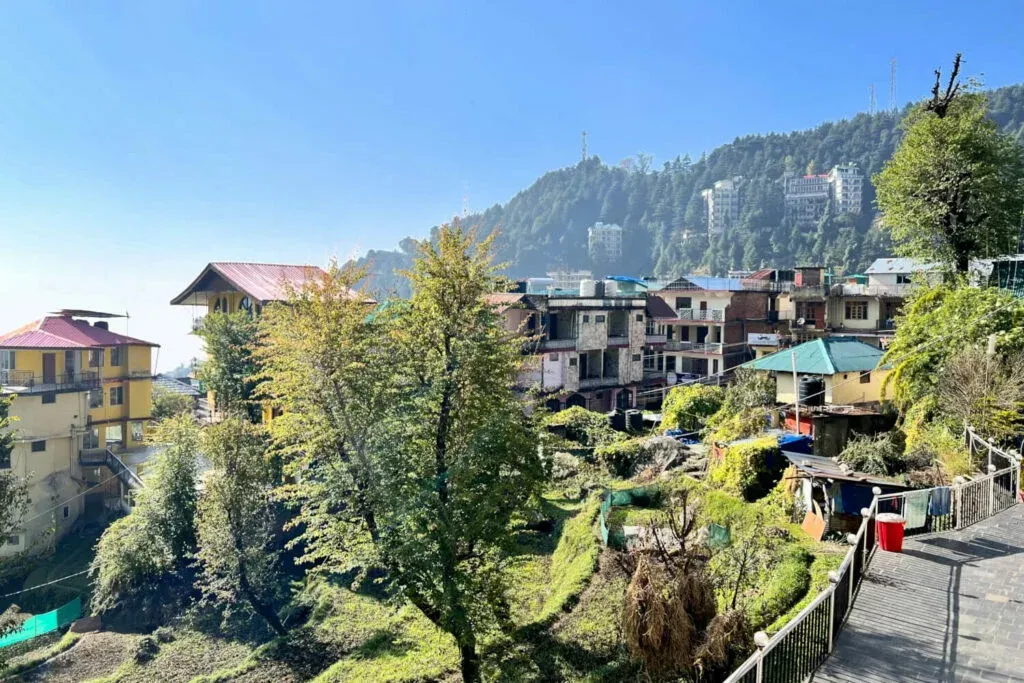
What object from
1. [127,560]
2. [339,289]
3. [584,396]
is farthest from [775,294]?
[127,560]

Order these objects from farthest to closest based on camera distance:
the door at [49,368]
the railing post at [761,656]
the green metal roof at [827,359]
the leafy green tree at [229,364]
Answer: the door at [49,368] < the leafy green tree at [229,364] < the green metal roof at [827,359] < the railing post at [761,656]

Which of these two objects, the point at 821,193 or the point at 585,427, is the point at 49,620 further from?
the point at 821,193

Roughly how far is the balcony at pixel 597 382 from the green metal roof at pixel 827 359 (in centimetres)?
1047

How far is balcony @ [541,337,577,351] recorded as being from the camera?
119 feet

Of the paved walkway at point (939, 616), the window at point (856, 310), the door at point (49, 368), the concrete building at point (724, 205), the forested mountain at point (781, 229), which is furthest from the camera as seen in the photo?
the concrete building at point (724, 205)

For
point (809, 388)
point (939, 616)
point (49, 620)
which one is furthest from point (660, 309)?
point (939, 616)

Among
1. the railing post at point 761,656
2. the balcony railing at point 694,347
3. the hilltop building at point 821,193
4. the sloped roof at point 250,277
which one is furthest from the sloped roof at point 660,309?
the hilltop building at point 821,193

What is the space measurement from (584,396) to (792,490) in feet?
75.5

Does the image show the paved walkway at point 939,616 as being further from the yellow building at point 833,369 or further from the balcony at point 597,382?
the balcony at point 597,382

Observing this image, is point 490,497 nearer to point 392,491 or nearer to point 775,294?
point 392,491

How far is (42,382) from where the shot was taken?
32.3 metres

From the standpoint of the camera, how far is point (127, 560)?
22.5 meters

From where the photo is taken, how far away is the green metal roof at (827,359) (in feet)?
91.8

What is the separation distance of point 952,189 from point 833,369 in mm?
7959
